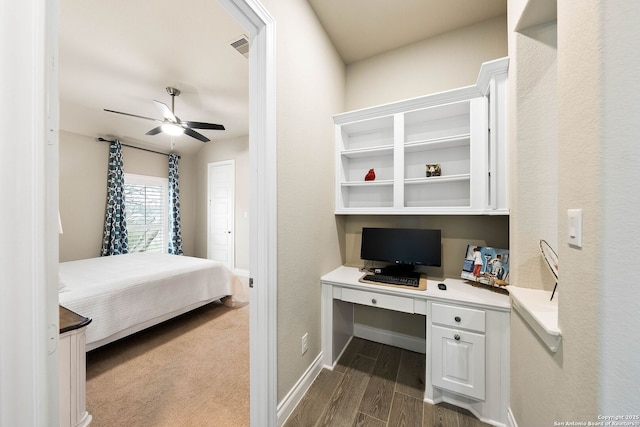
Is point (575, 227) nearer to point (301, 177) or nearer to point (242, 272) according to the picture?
point (301, 177)

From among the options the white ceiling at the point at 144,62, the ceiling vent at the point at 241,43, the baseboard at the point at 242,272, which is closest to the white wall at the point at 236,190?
the baseboard at the point at 242,272

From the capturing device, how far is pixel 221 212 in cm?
498

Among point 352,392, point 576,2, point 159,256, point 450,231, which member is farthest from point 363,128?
point 159,256

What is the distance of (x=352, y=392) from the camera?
1.69m

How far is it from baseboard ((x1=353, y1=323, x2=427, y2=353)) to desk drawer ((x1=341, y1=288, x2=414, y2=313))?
0.72 m

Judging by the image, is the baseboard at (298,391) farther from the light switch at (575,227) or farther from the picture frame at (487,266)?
the light switch at (575,227)

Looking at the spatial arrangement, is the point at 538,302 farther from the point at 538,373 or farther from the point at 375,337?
the point at 375,337

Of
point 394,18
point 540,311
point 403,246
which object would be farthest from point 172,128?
point 540,311

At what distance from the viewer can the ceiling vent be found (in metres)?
2.08

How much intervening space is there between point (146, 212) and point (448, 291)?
17.3ft

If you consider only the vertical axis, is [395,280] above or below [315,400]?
above

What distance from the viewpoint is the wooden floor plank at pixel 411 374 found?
1700mm

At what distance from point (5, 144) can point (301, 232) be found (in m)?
1.32

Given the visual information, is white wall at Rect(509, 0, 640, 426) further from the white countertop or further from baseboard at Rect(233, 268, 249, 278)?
baseboard at Rect(233, 268, 249, 278)
